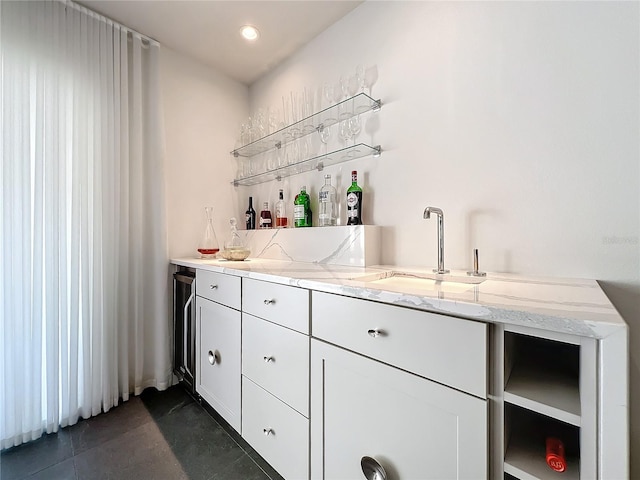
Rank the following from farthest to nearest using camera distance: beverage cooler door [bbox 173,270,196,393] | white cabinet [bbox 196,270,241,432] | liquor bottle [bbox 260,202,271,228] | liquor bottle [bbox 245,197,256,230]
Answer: liquor bottle [bbox 245,197,256,230]
liquor bottle [bbox 260,202,271,228]
beverage cooler door [bbox 173,270,196,393]
white cabinet [bbox 196,270,241,432]

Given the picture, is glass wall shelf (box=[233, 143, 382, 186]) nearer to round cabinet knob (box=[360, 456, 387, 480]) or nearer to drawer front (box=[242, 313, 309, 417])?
drawer front (box=[242, 313, 309, 417])

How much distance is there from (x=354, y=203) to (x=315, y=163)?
48 cm

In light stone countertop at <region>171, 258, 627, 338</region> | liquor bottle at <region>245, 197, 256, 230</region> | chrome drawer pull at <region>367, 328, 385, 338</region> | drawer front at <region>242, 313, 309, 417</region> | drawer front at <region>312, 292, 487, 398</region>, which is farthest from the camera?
liquor bottle at <region>245, 197, 256, 230</region>

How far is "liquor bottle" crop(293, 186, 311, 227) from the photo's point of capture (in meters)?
1.84

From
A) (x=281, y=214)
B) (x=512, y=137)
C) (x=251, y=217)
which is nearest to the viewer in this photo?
(x=512, y=137)

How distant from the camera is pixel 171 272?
78.0 inches

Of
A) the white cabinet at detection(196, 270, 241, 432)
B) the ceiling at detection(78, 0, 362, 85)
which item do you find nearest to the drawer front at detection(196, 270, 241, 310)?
the white cabinet at detection(196, 270, 241, 432)

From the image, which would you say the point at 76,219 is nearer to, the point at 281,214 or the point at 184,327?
the point at 184,327

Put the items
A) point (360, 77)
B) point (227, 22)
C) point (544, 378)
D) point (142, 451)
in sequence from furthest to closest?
point (227, 22) → point (360, 77) → point (142, 451) → point (544, 378)

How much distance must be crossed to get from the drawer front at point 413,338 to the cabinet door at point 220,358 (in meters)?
0.65

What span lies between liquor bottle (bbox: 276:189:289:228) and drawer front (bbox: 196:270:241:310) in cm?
65

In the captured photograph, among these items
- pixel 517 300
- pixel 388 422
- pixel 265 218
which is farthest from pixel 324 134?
pixel 388 422

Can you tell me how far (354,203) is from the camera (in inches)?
61.1

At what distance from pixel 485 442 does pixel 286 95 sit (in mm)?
2239
